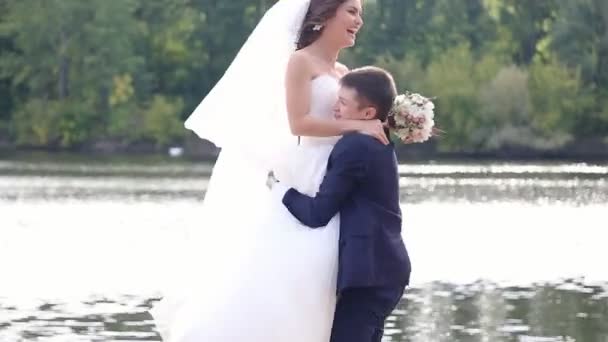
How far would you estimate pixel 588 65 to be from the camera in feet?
219

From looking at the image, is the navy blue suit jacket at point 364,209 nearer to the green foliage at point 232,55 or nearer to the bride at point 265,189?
the bride at point 265,189

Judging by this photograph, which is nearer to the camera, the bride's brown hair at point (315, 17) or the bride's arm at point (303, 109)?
the bride's arm at point (303, 109)

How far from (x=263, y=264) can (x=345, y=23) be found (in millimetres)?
892

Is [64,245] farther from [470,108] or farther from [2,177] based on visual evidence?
[470,108]

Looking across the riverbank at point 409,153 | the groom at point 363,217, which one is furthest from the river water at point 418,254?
the riverbank at point 409,153

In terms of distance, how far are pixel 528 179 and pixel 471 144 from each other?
21.5 m

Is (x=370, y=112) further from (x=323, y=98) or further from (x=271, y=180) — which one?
(x=271, y=180)

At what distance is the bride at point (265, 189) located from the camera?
5660 mm

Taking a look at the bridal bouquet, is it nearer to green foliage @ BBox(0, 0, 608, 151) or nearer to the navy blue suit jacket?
the navy blue suit jacket

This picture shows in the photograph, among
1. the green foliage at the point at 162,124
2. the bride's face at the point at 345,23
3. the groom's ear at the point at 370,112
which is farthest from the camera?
the green foliage at the point at 162,124

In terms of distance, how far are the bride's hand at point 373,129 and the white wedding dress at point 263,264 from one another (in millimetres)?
202

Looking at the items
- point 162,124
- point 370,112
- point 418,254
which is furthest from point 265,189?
point 162,124

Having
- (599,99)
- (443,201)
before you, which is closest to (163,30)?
(599,99)

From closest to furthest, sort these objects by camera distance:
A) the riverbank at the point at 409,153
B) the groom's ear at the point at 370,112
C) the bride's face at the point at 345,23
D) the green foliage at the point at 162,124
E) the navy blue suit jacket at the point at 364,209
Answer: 1. the navy blue suit jacket at the point at 364,209
2. the groom's ear at the point at 370,112
3. the bride's face at the point at 345,23
4. the riverbank at the point at 409,153
5. the green foliage at the point at 162,124
